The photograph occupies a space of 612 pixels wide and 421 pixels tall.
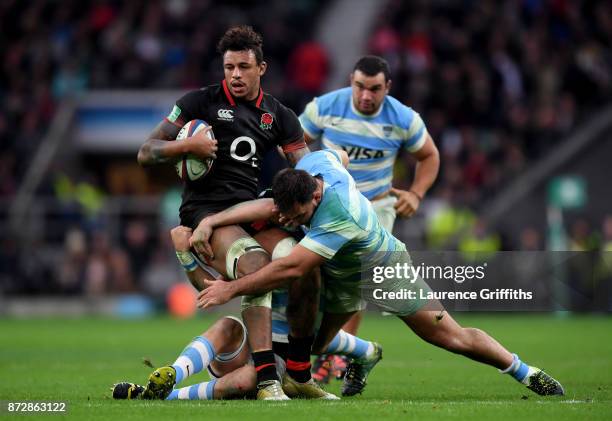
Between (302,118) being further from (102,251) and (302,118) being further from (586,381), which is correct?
(102,251)

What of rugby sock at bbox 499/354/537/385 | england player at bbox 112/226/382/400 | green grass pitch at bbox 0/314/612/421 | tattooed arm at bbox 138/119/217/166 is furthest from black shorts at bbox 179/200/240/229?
rugby sock at bbox 499/354/537/385

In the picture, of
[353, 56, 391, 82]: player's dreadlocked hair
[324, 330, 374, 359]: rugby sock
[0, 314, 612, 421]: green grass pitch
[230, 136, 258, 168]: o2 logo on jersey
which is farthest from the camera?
[353, 56, 391, 82]: player's dreadlocked hair

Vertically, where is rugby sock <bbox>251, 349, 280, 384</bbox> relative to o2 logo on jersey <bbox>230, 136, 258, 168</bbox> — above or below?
below

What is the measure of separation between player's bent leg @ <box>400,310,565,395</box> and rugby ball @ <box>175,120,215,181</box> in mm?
1775

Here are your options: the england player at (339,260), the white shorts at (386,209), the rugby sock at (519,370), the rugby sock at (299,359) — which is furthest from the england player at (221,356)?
the white shorts at (386,209)

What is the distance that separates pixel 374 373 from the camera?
11.2m

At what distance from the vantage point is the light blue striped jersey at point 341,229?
7836 mm

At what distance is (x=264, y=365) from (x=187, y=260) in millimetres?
1016

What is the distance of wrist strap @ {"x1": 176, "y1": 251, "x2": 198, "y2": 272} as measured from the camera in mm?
Result: 8531

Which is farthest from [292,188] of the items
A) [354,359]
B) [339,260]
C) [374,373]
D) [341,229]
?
[374,373]

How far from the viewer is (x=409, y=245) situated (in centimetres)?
2194

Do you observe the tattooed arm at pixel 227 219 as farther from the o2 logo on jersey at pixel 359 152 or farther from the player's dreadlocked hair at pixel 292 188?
the o2 logo on jersey at pixel 359 152

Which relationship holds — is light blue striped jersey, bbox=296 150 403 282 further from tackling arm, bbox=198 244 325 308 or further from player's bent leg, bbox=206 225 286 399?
player's bent leg, bbox=206 225 286 399

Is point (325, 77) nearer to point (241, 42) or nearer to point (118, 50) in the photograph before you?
point (118, 50)
